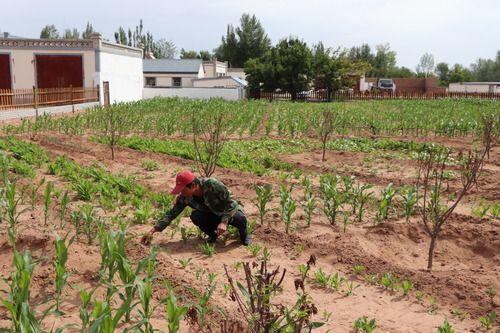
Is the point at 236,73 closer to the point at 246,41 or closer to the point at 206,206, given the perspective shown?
the point at 246,41

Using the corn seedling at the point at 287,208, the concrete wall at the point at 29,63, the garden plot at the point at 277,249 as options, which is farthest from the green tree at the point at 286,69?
the corn seedling at the point at 287,208

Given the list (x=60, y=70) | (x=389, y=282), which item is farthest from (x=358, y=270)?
(x=60, y=70)

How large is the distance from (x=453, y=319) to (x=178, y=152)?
8594 millimetres

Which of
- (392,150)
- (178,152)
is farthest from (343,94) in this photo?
(178,152)

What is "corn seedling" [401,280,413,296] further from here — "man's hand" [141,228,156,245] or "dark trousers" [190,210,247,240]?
"man's hand" [141,228,156,245]

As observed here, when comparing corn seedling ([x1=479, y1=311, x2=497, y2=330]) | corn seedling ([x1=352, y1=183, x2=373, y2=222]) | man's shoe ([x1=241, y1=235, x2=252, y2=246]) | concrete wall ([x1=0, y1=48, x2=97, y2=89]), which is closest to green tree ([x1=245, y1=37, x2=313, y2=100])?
concrete wall ([x1=0, y1=48, x2=97, y2=89])

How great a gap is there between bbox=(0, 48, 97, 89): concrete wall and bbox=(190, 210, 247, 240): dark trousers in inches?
Answer: 948

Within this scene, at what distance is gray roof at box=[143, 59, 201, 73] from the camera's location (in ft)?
164

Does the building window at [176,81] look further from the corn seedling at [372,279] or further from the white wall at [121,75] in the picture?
the corn seedling at [372,279]

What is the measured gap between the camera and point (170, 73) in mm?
50000

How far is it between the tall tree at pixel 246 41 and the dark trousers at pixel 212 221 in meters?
67.3

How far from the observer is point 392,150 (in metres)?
14.1

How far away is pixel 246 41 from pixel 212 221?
224 ft

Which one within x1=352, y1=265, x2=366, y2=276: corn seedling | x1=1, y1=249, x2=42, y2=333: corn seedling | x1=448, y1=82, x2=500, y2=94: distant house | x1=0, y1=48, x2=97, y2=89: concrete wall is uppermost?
x1=0, y1=48, x2=97, y2=89: concrete wall
